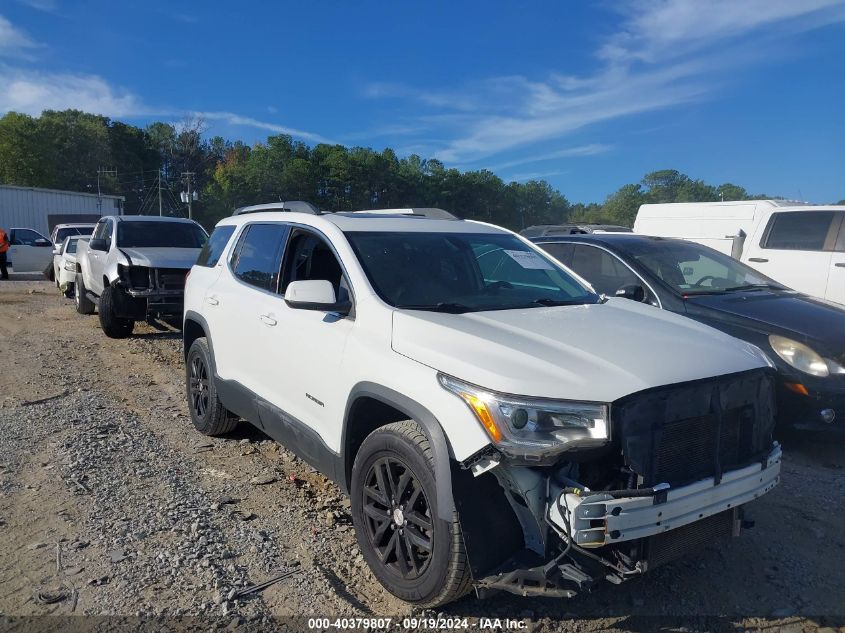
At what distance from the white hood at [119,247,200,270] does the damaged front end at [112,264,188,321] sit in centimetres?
9

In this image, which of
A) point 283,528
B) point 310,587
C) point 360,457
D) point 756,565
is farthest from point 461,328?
point 756,565

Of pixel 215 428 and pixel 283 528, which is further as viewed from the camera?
pixel 215 428

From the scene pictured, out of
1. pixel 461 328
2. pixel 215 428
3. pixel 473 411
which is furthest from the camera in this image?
pixel 215 428

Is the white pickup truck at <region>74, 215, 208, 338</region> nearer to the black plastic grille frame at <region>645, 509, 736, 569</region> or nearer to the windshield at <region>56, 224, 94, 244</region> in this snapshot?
the black plastic grille frame at <region>645, 509, 736, 569</region>

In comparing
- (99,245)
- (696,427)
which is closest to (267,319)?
(696,427)

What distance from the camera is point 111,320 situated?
9.52 metres

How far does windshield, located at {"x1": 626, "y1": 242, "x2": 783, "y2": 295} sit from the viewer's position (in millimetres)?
6047

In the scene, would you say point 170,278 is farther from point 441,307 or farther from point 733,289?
point 733,289

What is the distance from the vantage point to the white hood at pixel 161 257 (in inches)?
361

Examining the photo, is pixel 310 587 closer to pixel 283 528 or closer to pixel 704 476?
pixel 283 528

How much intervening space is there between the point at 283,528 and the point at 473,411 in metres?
1.82

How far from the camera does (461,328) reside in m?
3.07

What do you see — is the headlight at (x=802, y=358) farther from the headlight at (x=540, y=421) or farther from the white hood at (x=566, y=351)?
the headlight at (x=540, y=421)

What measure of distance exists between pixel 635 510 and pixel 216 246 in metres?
4.21
